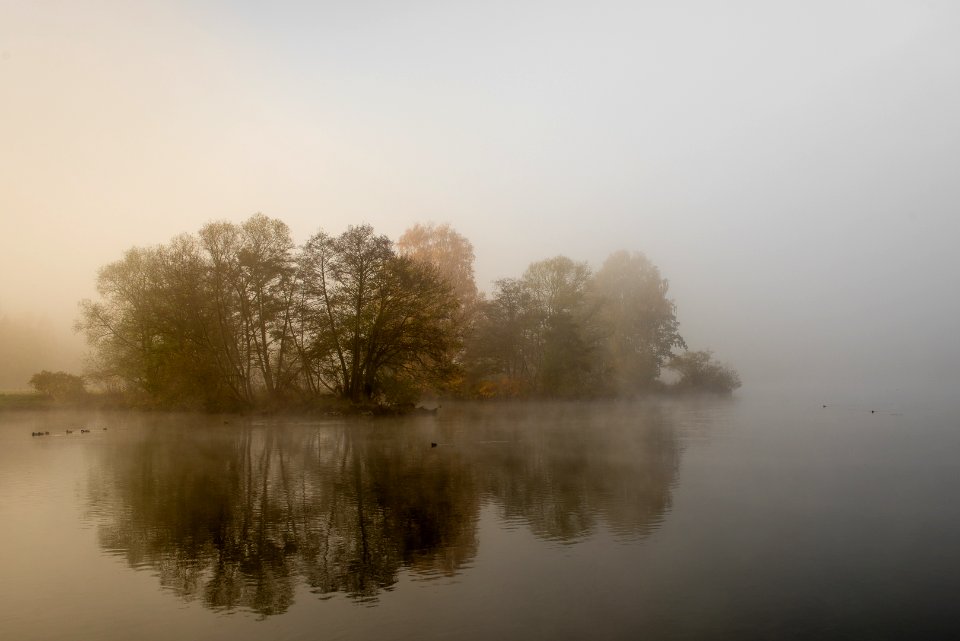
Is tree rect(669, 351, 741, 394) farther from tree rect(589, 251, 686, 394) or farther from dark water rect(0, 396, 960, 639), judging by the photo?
dark water rect(0, 396, 960, 639)

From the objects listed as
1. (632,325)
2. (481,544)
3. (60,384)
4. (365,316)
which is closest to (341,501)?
(481,544)

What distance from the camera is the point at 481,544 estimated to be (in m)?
14.1

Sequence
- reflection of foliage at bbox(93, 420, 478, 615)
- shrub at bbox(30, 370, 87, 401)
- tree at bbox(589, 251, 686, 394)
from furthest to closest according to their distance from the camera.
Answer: tree at bbox(589, 251, 686, 394) → shrub at bbox(30, 370, 87, 401) → reflection of foliage at bbox(93, 420, 478, 615)

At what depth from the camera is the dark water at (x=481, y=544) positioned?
978cm

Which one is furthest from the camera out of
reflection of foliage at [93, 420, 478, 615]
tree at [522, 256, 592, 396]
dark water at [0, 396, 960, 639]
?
tree at [522, 256, 592, 396]

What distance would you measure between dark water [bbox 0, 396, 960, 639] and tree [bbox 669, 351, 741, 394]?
191 feet

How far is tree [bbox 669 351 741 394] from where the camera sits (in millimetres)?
87938

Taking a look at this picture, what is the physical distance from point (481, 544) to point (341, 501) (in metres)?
5.74

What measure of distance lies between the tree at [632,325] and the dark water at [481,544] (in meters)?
48.8

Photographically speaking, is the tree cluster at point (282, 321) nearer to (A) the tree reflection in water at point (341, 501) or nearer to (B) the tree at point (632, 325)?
(A) the tree reflection in water at point (341, 501)

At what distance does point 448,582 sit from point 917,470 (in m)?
20.5

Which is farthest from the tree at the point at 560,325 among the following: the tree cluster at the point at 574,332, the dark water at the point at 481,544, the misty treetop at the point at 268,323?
the dark water at the point at 481,544

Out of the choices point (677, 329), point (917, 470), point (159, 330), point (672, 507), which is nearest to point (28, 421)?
point (159, 330)

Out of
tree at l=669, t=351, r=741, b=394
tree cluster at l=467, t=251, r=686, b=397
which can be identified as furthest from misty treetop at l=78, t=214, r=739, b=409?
tree at l=669, t=351, r=741, b=394
